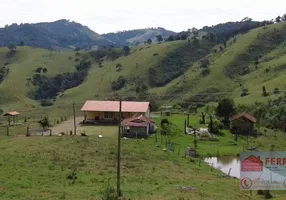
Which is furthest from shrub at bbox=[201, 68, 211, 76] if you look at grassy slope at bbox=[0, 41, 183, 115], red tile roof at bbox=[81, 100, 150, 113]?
red tile roof at bbox=[81, 100, 150, 113]

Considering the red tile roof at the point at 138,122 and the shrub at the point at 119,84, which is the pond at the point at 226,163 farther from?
the shrub at the point at 119,84

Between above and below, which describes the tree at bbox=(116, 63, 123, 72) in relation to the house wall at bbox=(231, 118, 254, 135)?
above

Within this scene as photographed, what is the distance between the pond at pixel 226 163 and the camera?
4436 centimetres

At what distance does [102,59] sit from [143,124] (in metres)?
130

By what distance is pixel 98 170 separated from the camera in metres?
35.3

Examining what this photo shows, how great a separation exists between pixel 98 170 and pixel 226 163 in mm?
18447

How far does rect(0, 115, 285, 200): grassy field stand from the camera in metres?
28.3

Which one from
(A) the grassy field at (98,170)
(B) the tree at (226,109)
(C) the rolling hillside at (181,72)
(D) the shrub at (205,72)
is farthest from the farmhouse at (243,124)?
(D) the shrub at (205,72)

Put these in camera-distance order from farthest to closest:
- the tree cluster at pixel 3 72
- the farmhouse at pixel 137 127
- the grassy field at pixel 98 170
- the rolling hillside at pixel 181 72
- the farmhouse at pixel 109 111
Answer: the tree cluster at pixel 3 72 < the rolling hillside at pixel 181 72 < the farmhouse at pixel 109 111 < the farmhouse at pixel 137 127 < the grassy field at pixel 98 170

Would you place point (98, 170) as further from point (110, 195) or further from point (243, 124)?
point (243, 124)

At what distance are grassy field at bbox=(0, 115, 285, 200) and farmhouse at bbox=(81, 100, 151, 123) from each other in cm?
1334

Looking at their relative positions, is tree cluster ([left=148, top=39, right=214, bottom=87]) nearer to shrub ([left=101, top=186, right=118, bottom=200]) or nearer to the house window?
the house window

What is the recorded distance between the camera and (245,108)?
8469 cm

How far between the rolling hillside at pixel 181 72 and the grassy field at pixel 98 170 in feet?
175
